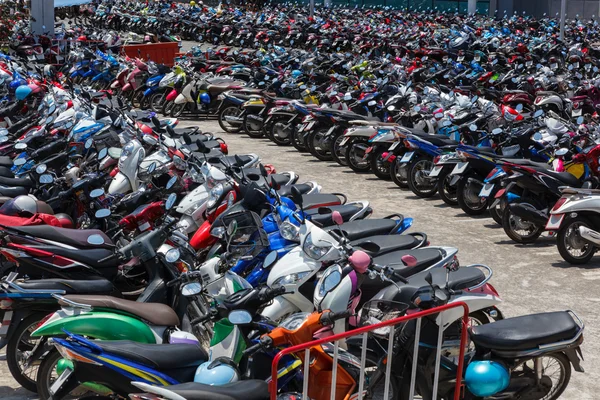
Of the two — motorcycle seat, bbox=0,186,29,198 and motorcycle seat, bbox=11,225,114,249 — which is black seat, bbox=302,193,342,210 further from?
motorcycle seat, bbox=0,186,29,198

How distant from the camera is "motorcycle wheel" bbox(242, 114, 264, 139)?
14703 mm

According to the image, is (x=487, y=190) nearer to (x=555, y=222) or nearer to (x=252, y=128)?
(x=555, y=222)

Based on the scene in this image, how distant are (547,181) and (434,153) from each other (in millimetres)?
1995

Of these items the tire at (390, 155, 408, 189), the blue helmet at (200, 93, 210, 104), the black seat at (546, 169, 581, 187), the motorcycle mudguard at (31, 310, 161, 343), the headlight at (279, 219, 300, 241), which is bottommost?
the tire at (390, 155, 408, 189)

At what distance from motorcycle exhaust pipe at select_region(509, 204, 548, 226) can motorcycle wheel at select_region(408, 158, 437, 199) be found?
6.99 ft

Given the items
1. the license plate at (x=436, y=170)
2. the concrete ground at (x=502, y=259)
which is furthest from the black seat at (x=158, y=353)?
the license plate at (x=436, y=170)

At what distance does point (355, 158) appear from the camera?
12.1 meters

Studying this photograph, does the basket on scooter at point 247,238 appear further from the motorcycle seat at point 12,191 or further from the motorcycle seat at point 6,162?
the motorcycle seat at point 6,162

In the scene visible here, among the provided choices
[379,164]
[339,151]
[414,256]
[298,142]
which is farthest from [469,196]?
[298,142]

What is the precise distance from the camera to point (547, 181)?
8.69 meters

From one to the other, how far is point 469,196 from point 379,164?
80.8 inches

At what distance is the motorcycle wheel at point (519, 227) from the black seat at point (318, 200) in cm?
192

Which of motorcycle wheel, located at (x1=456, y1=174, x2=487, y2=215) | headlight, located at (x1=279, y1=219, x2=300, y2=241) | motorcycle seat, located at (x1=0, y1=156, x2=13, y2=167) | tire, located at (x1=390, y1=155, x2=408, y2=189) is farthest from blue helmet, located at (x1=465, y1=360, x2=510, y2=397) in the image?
tire, located at (x1=390, y1=155, x2=408, y2=189)

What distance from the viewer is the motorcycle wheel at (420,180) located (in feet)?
35.2
